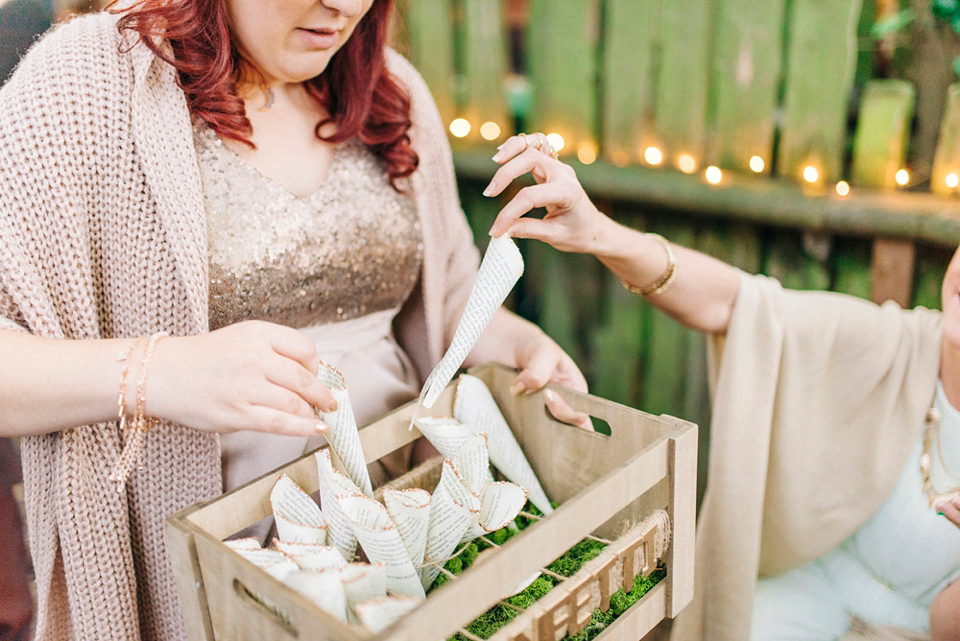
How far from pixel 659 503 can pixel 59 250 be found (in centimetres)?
75

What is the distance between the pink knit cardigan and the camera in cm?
87

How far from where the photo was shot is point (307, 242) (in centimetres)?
107

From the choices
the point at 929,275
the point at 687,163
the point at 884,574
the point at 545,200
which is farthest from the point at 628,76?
the point at 884,574

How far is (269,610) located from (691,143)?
4.86 feet

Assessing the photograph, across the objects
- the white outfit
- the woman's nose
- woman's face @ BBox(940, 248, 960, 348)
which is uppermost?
the woman's nose

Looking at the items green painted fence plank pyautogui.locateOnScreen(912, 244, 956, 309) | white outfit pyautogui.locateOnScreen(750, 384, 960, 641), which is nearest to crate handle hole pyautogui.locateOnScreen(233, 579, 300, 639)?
white outfit pyautogui.locateOnScreen(750, 384, 960, 641)

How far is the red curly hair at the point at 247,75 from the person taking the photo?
0.97 m

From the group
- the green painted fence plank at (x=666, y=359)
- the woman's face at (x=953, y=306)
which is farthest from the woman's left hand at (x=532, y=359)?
the green painted fence plank at (x=666, y=359)

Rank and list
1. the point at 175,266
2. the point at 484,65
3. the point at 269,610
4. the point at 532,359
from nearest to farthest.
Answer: the point at 269,610, the point at 175,266, the point at 532,359, the point at 484,65

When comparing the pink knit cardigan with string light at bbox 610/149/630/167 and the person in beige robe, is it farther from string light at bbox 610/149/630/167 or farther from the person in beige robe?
string light at bbox 610/149/630/167

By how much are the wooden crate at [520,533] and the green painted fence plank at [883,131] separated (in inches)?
40.6

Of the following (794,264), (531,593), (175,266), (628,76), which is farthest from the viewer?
(628,76)

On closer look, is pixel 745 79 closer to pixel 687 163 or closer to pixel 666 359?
pixel 687 163

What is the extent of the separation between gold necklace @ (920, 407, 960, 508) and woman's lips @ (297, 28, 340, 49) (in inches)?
41.1
